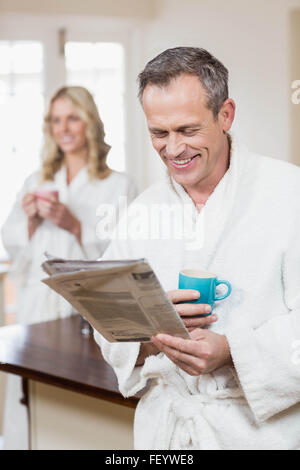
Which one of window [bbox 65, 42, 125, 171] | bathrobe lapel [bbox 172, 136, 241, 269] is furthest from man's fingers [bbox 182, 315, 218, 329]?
window [bbox 65, 42, 125, 171]

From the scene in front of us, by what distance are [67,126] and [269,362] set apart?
6.27 ft

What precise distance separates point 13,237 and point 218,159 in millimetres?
1788

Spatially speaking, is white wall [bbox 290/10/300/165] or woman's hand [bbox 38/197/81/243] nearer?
woman's hand [bbox 38/197/81/243]

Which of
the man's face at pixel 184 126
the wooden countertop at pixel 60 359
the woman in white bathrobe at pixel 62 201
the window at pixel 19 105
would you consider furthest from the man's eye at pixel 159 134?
the window at pixel 19 105

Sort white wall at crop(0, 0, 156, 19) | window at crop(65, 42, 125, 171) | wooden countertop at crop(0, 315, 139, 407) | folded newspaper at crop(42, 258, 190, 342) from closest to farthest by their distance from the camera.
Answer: folded newspaper at crop(42, 258, 190, 342), wooden countertop at crop(0, 315, 139, 407), white wall at crop(0, 0, 156, 19), window at crop(65, 42, 125, 171)

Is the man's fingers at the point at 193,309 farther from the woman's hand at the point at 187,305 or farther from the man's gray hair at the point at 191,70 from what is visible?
the man's gray hair at the point at 191,70

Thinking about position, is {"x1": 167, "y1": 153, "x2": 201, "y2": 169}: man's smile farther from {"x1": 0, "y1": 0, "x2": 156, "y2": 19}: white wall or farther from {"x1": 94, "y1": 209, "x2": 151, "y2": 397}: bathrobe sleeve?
{"x1": 0, "y1": 0, "x2": 156, "y2": 19}: white wall

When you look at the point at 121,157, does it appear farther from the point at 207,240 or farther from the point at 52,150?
the point at 207,240

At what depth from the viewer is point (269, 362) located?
1.25 meters

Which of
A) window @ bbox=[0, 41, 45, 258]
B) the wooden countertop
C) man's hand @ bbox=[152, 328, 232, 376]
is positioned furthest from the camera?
window @ bbox=[0, 41, 45, 258]

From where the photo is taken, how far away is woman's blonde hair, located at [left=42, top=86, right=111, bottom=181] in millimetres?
2951

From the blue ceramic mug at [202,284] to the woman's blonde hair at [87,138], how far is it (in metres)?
1.79

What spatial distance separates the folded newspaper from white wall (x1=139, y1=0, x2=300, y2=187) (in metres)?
2.07

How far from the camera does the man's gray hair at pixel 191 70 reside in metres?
1.23
